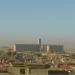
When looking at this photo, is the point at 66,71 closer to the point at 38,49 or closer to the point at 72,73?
the point at 72,73

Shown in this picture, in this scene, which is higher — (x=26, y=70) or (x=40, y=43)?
(x=40, y=43)

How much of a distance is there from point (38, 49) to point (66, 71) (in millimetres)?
18255

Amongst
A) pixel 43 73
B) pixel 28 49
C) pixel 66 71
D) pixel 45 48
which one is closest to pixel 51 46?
pixel 45 48

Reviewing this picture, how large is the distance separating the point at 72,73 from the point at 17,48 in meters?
18.9

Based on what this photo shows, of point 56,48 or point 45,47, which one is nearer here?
point 56,48

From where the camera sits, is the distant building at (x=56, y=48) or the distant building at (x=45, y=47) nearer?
the distant building at (x=45, y=47)

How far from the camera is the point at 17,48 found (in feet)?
110

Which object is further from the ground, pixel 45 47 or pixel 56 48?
pixel 45 47

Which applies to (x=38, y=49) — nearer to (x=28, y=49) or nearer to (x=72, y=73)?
(x=28, y=49)

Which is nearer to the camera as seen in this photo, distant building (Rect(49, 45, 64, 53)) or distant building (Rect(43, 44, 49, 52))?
distant building (Rect(43, 44, 49, 52))

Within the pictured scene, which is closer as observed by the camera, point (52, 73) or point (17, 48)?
point (52, 73)

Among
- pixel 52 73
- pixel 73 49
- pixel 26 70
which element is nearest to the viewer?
pixel 26 70

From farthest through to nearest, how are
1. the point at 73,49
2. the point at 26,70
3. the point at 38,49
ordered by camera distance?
the point at 73,49
the point at 38,49
the point at 26,70

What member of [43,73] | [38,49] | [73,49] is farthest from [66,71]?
[73,49]
